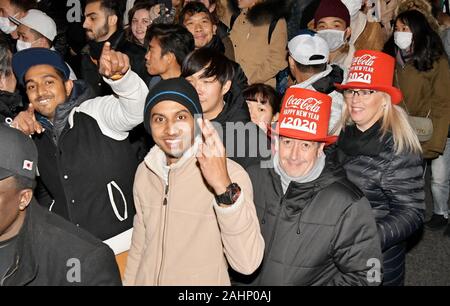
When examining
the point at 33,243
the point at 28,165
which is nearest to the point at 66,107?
the point at 28,165

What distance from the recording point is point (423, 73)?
18.5ft

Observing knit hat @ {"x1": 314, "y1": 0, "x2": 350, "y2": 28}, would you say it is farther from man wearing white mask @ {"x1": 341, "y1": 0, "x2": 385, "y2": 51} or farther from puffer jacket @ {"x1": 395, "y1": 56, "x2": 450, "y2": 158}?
puffer jacket @ {"x1": 395, "y1": 56, "x2": 450, "y2": 158}

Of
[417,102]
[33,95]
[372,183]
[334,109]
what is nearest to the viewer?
[372,183]

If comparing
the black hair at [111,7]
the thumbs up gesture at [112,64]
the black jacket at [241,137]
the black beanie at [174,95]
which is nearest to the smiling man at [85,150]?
the thumbs up gesture at [112,64]

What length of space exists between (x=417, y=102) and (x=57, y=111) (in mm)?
3159

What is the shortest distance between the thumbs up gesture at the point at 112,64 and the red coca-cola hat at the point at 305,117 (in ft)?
2.92

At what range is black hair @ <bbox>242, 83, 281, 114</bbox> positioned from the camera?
194 inches

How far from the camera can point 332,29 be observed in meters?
5.77

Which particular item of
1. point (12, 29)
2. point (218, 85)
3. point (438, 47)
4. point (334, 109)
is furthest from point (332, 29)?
point (12, 29)

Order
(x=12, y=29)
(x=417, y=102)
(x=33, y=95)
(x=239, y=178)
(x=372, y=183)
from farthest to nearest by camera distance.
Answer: (x=12, y=29) → (x=417, y=102) → (x=33, y=95) → (x=372, y=183) → (x=239, y=178)

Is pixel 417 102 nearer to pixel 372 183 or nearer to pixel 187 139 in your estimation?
pixel 372 183

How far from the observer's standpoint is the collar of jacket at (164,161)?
127 inches

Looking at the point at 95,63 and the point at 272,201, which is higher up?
the point at 95,63
